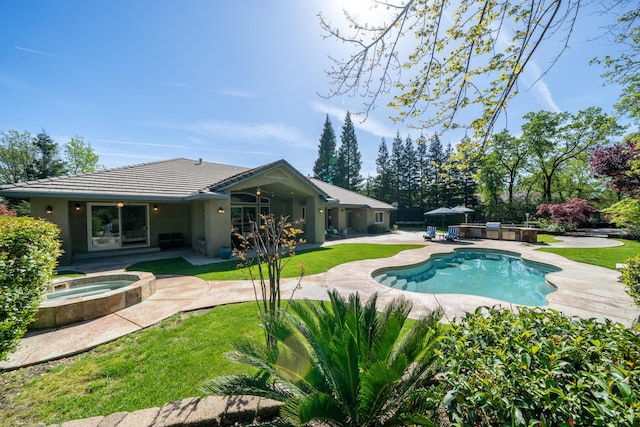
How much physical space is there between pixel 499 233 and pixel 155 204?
25.8 metres

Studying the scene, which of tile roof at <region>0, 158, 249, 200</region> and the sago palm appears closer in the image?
the sago palm

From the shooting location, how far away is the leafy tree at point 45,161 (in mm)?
28047

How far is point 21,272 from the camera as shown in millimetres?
3926

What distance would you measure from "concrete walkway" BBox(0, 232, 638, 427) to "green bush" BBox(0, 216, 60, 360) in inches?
34.3

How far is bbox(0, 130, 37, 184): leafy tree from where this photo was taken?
28625 millimetres

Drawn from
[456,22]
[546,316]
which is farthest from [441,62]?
[546,316]

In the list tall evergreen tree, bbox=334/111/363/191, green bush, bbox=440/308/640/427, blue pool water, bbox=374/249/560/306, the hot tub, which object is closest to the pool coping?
Result: blue pool water, bbox=374/249/560/306

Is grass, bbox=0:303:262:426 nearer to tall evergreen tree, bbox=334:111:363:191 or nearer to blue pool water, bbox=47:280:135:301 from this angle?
blue pool water, bbox=47:280:135:301

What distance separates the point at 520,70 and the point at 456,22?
49.3 inches

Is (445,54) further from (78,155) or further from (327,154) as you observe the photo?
(78,155)

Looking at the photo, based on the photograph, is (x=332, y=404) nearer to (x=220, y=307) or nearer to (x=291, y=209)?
(x=220, y=307)

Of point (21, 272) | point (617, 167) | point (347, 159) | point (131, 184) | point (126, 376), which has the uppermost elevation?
point (347, 159)

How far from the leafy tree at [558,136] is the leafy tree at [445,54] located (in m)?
36.1

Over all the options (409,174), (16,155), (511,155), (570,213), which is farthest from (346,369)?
(409,174)
